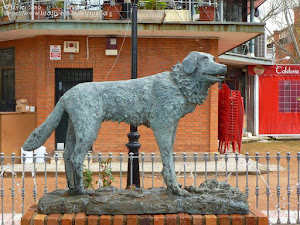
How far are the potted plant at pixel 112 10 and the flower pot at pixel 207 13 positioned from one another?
2365mm

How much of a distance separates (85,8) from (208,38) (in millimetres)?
3724

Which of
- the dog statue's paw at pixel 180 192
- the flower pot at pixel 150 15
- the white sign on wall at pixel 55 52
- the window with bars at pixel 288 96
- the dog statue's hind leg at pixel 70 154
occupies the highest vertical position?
the flower pot at pixel 150 15

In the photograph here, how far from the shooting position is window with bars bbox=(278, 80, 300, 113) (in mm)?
20875

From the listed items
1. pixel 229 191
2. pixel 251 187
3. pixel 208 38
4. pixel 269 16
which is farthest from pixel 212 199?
pixel 269 16

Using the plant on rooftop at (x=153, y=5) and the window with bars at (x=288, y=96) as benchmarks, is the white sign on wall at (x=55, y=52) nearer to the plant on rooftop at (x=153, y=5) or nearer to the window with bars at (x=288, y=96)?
the plant on rooftop at (x=153, y=5)

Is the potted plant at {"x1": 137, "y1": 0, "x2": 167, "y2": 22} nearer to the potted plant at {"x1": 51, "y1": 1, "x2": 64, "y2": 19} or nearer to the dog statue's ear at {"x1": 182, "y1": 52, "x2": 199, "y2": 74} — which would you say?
the potted plant at {"x1": 51, "y1": 1, "x2": 64, "y2": 19}

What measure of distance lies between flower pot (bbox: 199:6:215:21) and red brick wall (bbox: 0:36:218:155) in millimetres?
664

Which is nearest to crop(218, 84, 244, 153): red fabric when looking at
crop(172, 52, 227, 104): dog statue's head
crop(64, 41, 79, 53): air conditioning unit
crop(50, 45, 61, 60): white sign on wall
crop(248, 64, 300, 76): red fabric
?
crop(64, 41, 79, 53): air conditioning unit

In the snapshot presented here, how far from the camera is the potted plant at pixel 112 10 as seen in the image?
38.6ft

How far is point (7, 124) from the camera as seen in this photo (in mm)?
11883

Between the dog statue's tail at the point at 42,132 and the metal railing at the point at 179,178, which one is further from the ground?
the dog statue's tail at the point at 42,132

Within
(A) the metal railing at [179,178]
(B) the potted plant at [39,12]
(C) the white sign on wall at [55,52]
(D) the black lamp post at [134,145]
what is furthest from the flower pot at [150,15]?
(D) the black lamp post at [134,145]

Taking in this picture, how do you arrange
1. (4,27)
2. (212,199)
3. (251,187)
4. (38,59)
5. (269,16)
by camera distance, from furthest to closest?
(269,16)
(38,59)
(4,27)
(251,187)
(212,199)

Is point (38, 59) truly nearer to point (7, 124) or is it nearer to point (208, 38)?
point (7, 124)
